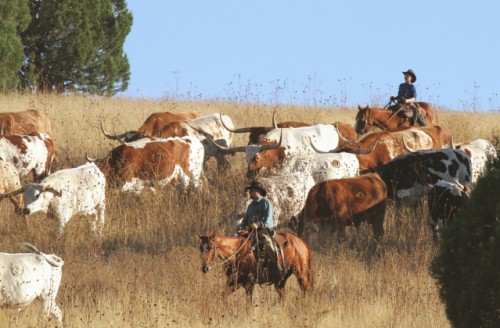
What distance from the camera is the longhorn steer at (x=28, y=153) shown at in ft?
73.5

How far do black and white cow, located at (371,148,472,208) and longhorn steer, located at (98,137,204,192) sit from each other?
11.2 ft

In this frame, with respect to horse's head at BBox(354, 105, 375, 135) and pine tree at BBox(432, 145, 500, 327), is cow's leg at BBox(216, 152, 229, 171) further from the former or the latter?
pine tree at BBox(432, 145, 500, 327)

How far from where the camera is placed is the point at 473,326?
984cm

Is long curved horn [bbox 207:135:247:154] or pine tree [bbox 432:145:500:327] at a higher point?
pine tree [bbox 432:145:500:327]

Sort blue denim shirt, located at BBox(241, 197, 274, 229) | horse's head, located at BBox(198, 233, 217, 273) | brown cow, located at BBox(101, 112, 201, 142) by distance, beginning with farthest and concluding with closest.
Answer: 1. brown cow, located at BBox(101, 112, 201, 142)
2. blue denim shirt, located at BBox(241, 197, 274, 229)
3. horse's head, located at BBox(198, 233, 217, 273)

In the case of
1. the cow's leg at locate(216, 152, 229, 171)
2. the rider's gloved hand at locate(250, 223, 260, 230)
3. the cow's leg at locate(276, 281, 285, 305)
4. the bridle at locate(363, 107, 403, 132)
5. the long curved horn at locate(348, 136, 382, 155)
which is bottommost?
the cow's leg at locate(276, 281, 285, 305)

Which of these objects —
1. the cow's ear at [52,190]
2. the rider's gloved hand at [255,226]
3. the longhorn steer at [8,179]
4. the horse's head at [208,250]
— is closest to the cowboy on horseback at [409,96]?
the longhorn steer at [8,179]

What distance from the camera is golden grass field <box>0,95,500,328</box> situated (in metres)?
12.9

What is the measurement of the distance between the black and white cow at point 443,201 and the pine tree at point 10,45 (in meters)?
20.8

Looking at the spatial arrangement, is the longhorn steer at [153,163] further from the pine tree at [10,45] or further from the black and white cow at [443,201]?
the pine tree at [10,45]

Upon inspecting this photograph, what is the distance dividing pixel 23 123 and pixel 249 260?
13161 mm

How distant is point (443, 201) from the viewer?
17703mm

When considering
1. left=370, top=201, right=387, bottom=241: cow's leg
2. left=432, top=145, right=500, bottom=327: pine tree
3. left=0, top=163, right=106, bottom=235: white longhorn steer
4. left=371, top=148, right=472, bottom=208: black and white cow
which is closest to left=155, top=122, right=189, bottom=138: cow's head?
left=0, top=163, right=106, bottom=235: white longhorn steer

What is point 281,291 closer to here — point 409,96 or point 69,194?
point 69,194
